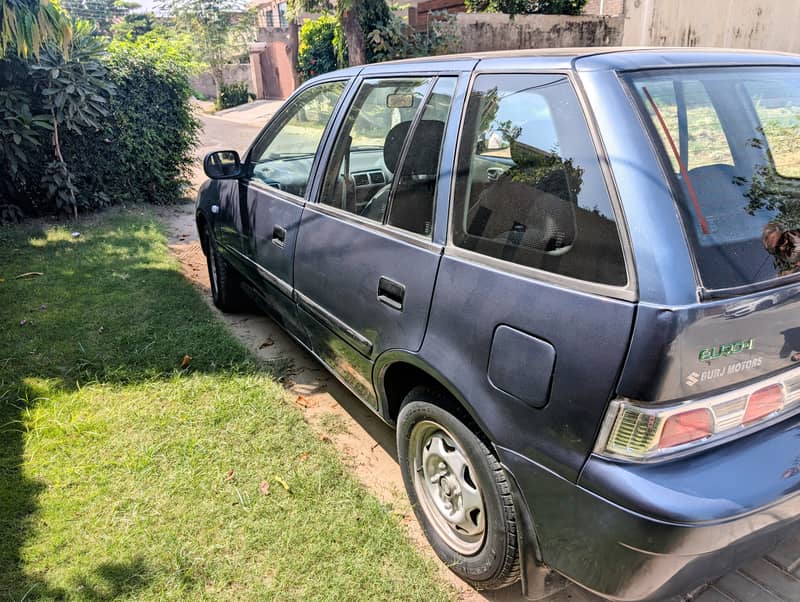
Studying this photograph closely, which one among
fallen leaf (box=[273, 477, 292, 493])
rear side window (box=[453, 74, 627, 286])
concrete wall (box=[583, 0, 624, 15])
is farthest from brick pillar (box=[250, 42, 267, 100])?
rear side window (box=[453, 74, 627, 286])

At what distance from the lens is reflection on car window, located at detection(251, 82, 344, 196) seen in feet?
10.3

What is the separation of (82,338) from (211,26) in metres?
28.8

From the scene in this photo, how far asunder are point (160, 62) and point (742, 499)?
878 cm

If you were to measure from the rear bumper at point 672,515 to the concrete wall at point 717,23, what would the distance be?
13.7 m

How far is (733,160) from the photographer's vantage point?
193 centimetres

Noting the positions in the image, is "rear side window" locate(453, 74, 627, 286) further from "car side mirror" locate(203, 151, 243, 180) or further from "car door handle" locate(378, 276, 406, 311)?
"car side mirror" locate(203, 151, 243, 180)

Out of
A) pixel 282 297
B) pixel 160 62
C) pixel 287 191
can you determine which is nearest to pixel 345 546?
pixel 282 297

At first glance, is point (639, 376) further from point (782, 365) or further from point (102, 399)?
point (102, 399)

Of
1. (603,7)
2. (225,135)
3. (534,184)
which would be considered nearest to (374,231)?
(534,184)

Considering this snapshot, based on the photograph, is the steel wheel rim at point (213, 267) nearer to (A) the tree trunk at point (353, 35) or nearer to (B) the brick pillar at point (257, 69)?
(A) the tree trunk at point (353, 35)

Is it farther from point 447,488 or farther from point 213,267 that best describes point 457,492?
point 213,267

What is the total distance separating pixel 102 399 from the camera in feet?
11.3

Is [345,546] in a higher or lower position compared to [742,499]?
lower

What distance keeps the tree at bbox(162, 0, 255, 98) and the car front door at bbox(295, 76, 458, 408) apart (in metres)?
28.8
